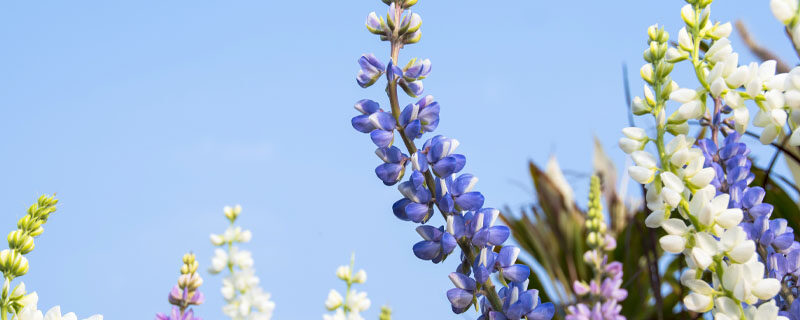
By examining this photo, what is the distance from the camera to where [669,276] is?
3912 mm

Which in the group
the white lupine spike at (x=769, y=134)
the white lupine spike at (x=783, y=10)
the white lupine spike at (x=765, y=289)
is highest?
the white lupine spike at (x=783, y=10)

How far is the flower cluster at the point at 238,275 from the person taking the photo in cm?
195

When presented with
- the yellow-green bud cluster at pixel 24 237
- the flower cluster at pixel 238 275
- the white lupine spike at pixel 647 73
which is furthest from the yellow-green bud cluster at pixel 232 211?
the white lupine spike at pixel 647 73

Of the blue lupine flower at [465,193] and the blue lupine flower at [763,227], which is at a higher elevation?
the blue lupine flower at [465,193]

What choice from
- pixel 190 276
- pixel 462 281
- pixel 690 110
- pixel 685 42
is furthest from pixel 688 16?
pixel 190 276

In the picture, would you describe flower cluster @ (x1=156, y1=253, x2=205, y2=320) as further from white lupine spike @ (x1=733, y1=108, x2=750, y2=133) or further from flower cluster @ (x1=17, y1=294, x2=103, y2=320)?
white lupine spike @ (x1=733, y1=108, x2=750, y2=133)

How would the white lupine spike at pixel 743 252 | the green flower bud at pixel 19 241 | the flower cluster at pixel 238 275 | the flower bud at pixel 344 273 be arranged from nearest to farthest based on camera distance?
the white lupine spike at pixel 743 252 → the green flower bud at pixel 19 241 → the flower bud at pixel 344 273 → the flower cluster at pixel 238 275

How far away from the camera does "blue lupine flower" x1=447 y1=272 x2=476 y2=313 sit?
2.22 ft

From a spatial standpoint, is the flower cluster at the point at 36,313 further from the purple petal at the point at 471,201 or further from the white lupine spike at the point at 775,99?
the white lupine spike at the point at 775,99

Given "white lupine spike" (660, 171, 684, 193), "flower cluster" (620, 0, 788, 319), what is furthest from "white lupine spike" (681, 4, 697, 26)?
"white lupine spike" (660, 171, 684, 193)

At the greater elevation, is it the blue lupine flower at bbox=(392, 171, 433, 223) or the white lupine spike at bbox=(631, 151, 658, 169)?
the blue lupine flower at bbox=(392, 171, 433, 223)

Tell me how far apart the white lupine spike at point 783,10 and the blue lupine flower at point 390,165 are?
34cm

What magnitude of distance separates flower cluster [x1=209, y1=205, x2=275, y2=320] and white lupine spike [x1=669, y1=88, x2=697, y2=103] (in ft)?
4.77

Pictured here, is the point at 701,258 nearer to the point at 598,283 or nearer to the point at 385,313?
the point at 598,283
